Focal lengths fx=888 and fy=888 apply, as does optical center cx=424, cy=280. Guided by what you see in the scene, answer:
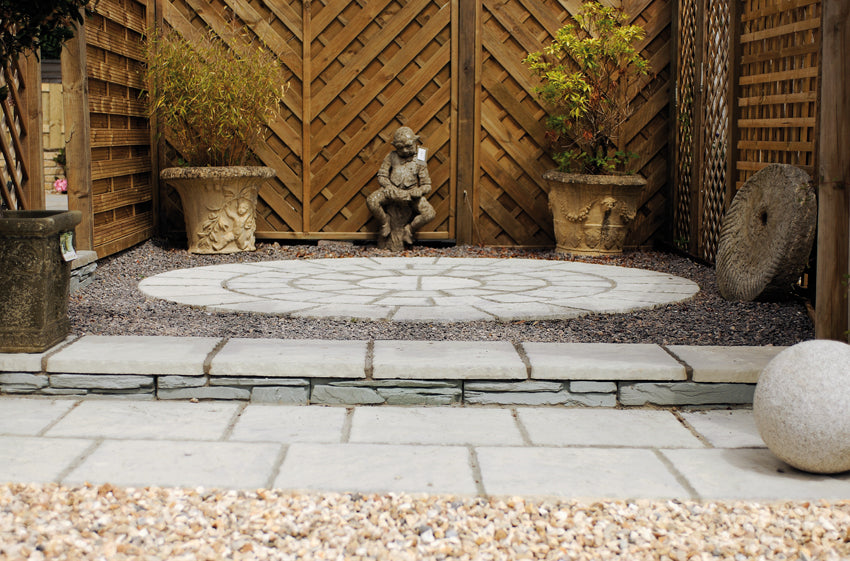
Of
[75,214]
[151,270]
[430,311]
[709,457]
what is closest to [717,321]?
[430,311]

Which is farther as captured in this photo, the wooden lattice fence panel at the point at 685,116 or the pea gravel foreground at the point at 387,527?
the wooden lattice fence panel at the point at 685,116

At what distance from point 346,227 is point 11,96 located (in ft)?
8.50

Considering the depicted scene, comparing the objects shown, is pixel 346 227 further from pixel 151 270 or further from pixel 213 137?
pixel 151 270

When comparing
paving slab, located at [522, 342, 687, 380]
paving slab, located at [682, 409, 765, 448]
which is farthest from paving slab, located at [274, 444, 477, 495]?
paving slab, located at [682, 409, 765, 448]

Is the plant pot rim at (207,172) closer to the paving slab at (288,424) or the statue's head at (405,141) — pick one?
the statue's head at (405,141)

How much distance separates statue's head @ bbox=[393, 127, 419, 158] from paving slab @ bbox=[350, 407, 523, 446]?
3.43 m

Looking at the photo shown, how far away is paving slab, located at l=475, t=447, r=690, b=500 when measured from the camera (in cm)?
200

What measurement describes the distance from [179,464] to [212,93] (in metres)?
3.73

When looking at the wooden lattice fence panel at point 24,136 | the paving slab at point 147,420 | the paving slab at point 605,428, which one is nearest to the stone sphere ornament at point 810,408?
the paving slab at point 605,428

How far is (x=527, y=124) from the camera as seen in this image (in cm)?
610

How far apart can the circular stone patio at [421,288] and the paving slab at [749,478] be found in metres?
1.33

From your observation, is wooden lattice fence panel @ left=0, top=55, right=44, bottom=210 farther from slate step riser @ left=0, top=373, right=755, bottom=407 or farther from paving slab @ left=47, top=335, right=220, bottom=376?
slate step riser @ left=0, top=373, right=755, bottom=407

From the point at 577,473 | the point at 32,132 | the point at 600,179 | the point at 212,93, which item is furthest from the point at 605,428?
the point at 212,93

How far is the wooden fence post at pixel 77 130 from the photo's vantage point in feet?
15.0
